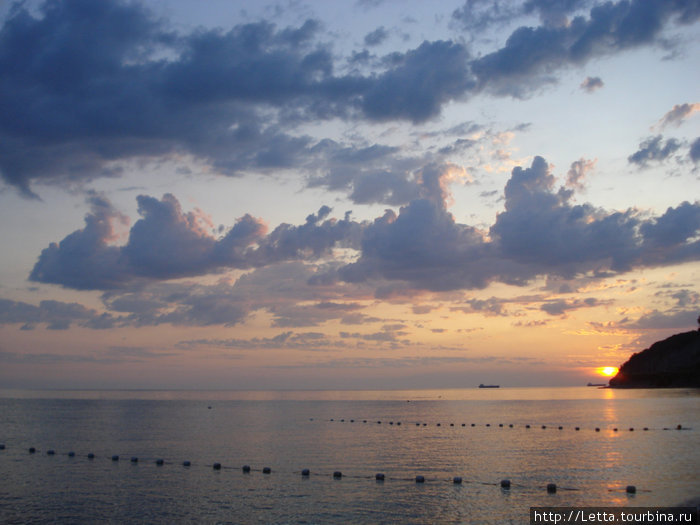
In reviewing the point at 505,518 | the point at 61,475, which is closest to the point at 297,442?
the point at 61,475

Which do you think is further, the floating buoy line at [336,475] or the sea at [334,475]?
the floating buoy line at [336,475]

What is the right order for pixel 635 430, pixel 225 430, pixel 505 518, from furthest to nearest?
pixel 225 430, pixel 635 430, pixel 505 518

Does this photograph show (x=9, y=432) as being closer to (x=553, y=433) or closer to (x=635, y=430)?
(x=553, y=433)

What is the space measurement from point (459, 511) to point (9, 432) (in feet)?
304

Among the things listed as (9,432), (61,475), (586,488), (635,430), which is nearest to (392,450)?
(586,488)

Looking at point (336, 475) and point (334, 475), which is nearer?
point (336, 475)

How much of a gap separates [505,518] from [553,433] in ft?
223

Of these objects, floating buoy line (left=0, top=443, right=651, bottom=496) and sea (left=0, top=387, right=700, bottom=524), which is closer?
sea (left=0, top=387, right=700, bottom=524)

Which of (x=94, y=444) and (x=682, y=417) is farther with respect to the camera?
(x=682, y=417)

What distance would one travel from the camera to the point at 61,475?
197 feet

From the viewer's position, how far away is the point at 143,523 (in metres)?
41.8

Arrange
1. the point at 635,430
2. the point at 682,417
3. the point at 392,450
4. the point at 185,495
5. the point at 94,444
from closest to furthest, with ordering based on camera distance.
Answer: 1. the point at 185,495
2. the point at 392,450
3. the point at 94,444
4. the point at 635,430
5. the point at 682,417

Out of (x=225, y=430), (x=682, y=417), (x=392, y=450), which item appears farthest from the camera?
(x=682, y=417)

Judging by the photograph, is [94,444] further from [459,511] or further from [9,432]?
[459,511]
